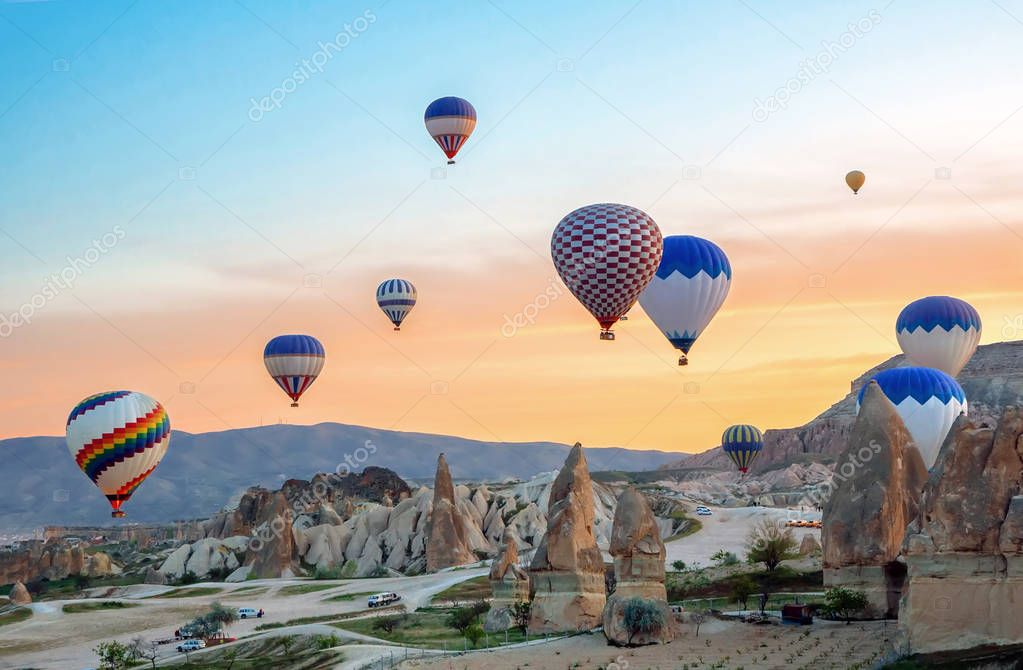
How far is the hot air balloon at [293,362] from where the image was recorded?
8181 cm

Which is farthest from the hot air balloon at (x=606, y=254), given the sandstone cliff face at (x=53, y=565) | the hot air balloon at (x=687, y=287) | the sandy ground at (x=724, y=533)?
the sandstone cliff face at (x=53, y=565)

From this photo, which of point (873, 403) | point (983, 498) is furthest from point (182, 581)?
point (983, 498)

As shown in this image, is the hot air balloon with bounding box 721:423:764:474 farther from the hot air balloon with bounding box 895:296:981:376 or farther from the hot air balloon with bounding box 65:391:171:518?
the hot air balloon with bounding box 65:391:171:518

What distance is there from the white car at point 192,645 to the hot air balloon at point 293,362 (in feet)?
64.9

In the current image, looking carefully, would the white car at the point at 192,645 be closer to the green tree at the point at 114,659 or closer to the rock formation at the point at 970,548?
the green tree at the point at 114,659

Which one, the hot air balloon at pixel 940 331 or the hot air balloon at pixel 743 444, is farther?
the hot air balloon at pixel 743 444

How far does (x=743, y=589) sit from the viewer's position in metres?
55.2

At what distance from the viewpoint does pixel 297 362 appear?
81875 millimetres

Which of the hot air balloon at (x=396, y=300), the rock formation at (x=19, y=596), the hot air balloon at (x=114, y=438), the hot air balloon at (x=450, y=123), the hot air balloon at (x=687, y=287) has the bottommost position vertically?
the rock formation at (x=19, y=596)

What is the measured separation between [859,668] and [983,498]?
5.92 meters

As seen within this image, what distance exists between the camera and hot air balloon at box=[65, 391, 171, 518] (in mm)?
66375

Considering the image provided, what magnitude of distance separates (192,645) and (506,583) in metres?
17.0

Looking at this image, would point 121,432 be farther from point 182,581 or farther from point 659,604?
point 182,581

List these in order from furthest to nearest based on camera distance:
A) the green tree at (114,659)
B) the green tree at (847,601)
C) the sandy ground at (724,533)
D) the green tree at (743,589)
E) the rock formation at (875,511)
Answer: the sandy ground at (724,533)
the green tree at (114,659)
the green tree at (743,589)
the green tree at (847,601)
the rock formation at (875,511)
